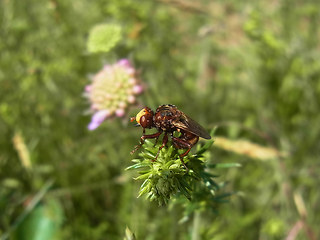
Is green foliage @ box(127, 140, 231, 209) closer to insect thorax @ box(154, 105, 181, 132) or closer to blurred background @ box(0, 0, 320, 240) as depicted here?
insect thorax @ box(154, 105, 181, 132)

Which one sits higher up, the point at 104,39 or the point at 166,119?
the point at 166,119

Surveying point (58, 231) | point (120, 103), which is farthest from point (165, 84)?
point (58, 231)

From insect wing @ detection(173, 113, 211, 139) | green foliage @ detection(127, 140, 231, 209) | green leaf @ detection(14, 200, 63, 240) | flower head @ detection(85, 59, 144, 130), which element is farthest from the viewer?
green leaf @ detection(14, 200, 63, 240)

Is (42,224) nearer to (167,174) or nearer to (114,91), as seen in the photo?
(114,91)

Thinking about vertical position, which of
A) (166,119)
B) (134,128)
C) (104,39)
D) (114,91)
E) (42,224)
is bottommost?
(42,224)

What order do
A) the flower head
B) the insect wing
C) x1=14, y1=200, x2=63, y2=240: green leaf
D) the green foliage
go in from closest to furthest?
the green foliage, the insect wing, the flower head, x1=14, y1=200, x2=63, y2=240: green leaf

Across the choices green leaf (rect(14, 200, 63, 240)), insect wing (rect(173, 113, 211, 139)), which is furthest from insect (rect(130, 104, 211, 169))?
green leaf (rect(14, 200, 63, 240))

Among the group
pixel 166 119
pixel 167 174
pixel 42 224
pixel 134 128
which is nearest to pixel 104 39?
pixel 134 128
